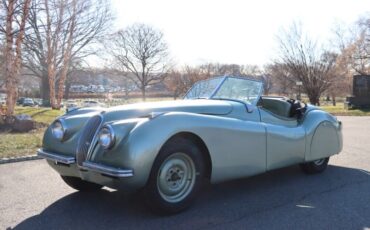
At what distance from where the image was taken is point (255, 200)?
4.82 meters

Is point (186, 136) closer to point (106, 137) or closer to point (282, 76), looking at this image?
point (106, 137)

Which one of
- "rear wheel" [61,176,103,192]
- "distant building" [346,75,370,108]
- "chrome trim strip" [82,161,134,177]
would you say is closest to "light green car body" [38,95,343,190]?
"chrome trim strip" [82,161,134,177]

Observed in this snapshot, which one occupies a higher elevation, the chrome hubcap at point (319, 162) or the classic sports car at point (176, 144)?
the classic sports car at point (176, 144)

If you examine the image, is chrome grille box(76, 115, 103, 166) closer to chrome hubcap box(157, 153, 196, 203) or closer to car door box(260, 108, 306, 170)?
chrome hubcap box(157, 153, 196, 203)

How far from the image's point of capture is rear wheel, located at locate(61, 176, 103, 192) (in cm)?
511

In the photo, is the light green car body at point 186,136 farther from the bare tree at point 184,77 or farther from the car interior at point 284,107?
the bare tree at point 184,77

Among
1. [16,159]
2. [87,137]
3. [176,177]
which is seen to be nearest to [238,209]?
[176,177]

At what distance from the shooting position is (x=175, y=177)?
4.25m

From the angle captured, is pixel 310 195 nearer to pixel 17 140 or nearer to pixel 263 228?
pixel 263 228

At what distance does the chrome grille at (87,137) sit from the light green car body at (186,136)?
0.04 m

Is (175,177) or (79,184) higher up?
(175,177)

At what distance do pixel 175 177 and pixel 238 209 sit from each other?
2.67ft

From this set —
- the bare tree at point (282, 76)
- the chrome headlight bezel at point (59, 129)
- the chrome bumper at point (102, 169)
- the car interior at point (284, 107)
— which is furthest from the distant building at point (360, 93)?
the chrome bumper at point (102, 169)

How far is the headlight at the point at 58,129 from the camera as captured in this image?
4643mm
